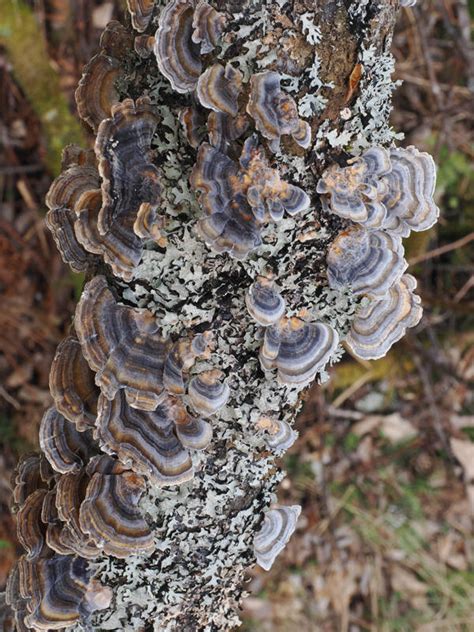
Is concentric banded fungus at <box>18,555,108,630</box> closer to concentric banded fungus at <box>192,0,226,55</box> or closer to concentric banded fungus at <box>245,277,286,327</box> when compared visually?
concentric banded fungus at <box>245,277,286,327</box>

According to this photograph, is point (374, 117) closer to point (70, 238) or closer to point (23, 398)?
point (70, 238)

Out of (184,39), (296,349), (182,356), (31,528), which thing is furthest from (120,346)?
(184,39)

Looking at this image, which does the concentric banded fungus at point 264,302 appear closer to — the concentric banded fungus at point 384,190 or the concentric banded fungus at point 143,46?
the concentric banded fungus at point 384,190

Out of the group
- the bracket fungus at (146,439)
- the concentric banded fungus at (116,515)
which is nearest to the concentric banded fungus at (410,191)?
the bracket fungus at (146,439)

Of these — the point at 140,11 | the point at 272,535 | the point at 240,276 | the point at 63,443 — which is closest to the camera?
the point at 140,11

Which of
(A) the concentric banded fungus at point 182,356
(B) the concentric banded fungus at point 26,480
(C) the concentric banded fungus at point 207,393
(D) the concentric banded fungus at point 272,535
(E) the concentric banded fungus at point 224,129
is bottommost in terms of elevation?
(D) the concentric banded fungus at point 272,535

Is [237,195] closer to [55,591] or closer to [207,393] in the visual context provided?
[207,393]

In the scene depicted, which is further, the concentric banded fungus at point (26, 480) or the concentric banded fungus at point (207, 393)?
the concentric banded fungus at point (26, 480)
